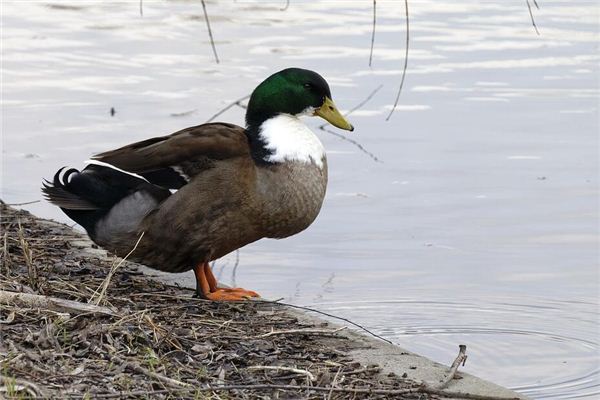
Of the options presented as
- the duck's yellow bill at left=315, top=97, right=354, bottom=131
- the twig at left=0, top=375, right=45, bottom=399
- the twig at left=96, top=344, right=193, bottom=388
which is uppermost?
the duck's yellow bill at left=315, top=97, right=354, bottom=131

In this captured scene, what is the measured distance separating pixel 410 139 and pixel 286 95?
3.12 metres

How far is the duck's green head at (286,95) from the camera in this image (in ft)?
20.1

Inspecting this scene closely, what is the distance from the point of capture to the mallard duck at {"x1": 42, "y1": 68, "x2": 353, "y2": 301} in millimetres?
5723

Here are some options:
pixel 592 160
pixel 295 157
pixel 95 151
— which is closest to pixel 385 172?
pixel 592 160

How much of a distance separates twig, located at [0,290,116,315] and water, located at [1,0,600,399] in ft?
4.90

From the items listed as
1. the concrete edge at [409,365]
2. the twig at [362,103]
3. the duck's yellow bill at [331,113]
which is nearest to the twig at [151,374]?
the concrete edge at [409,365]

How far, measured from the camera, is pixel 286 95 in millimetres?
6156

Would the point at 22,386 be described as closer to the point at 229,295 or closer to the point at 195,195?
the point at 195,195

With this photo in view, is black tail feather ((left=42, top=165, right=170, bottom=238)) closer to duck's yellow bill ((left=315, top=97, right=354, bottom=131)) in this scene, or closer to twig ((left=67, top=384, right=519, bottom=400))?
duck's yellow bill ((left=315, top=97, right=354, bottom=131))

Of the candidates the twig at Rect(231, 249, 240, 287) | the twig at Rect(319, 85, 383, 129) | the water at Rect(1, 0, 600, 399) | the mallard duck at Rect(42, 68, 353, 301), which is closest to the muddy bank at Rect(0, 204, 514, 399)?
the mallard duck at Rect(42, 68, 353, 301)

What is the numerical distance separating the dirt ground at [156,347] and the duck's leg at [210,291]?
0.09m

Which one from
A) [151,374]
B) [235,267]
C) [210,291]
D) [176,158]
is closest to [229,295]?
[210,291]

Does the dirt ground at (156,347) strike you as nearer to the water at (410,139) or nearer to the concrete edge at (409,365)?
the concrete edge at (409,365)

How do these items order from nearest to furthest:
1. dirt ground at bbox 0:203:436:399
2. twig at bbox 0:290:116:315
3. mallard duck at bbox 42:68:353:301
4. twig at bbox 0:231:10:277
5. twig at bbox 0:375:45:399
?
1. twig at bbox 0:375:45:399
2. dirt ground at bbox 0:203:436:399
3. twig at bbox 0:290:116:315
4. twig at bbox 0:231:10:277
5. mallard duck at bbox 42:68:353:301
